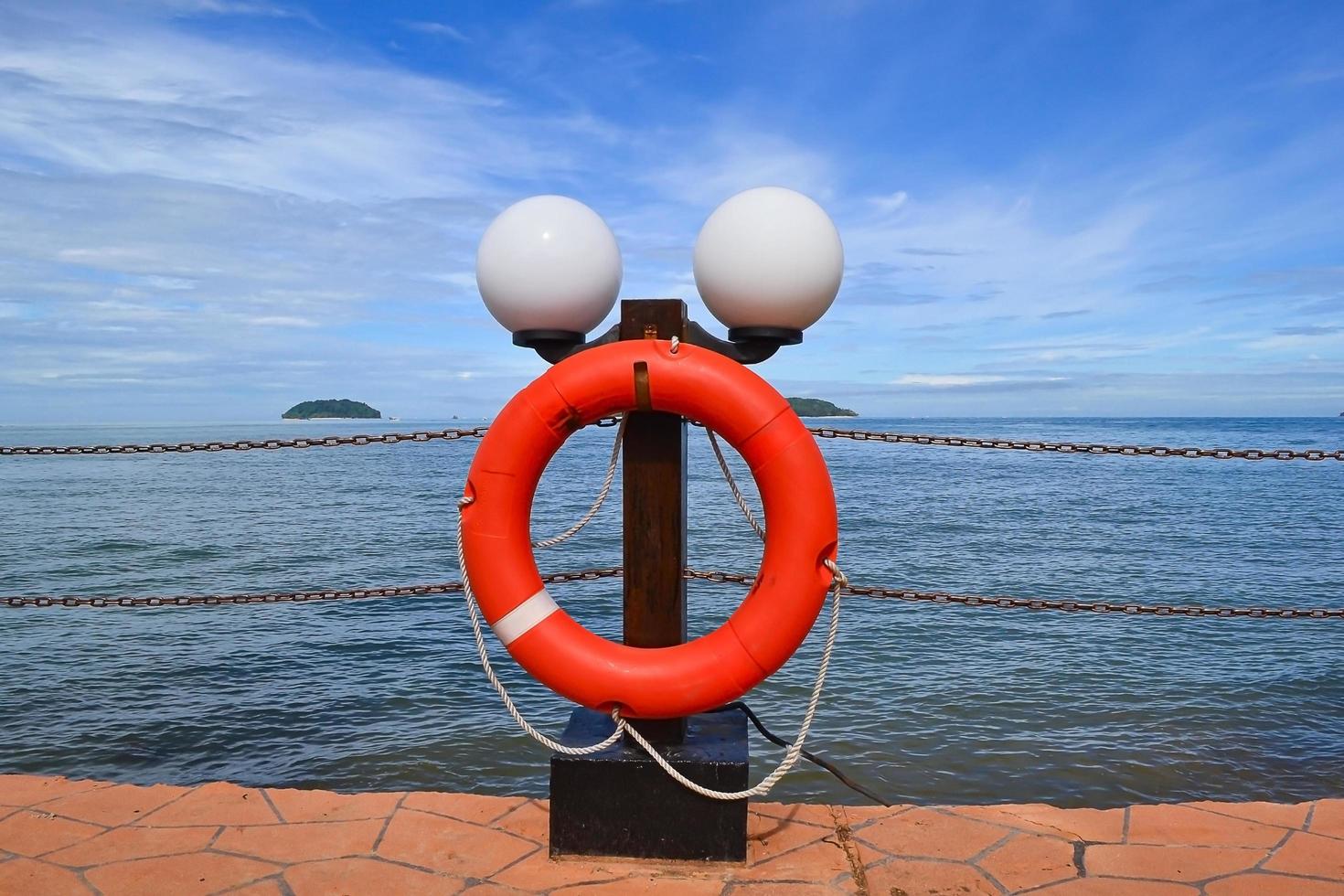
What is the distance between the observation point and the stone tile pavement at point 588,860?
2.15m

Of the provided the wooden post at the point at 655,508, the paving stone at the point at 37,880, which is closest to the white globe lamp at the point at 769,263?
the wooden post at the point at 655,508

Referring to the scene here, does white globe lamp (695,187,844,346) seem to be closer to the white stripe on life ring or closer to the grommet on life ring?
the grommet on life ring

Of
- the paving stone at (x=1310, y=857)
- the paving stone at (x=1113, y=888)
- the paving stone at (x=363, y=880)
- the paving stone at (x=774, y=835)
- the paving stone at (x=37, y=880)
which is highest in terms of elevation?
the paving stone at (x=1310, y=857)

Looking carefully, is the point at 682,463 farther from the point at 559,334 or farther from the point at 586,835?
the point at 586,835

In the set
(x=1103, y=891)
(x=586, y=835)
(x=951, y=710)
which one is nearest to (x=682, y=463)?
(x=586, y=835)

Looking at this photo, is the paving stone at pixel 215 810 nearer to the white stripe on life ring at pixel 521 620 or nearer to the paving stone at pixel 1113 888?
the white stripe on life ring at pixel 521 620

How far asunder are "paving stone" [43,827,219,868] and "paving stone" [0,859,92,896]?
0.13 feet

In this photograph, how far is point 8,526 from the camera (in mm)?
12438

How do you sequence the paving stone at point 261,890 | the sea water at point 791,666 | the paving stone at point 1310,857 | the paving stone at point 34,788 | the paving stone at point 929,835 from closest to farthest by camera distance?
1. the paving stone at point 261,890
2. the paving stone at point 1310,857
3. the paving stone at point 929,835
4. the paving stone at point 34,788
5. the sea water at point 791,666

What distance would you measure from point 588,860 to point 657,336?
4.21 ft

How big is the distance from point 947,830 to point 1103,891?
407 millimetres

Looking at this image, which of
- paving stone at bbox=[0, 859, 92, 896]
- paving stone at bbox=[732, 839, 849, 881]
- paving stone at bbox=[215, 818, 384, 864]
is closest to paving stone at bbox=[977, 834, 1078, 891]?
paving stone at bbox=[732, 839, 849, 881]

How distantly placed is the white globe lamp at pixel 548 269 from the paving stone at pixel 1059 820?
1.68 meters

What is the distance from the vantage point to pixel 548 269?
7.73 ft
